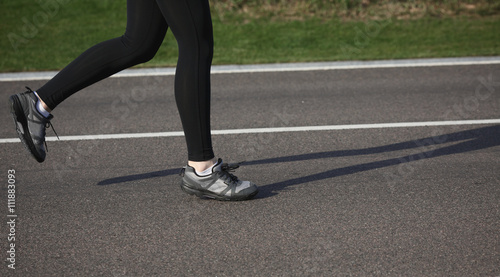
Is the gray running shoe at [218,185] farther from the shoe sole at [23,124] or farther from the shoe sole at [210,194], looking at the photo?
the shoe sole at [23,124]

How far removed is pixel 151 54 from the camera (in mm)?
3799

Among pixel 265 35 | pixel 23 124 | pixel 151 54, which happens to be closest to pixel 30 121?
pixel 23 124

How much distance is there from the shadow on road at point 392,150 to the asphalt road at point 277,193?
0.02m

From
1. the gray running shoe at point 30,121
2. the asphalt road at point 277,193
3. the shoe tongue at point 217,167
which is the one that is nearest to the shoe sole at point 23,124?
the gray running shoe at point 30,121

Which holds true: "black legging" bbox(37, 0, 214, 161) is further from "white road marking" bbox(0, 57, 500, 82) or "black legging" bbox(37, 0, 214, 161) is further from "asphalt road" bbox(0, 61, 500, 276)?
"white road marking" bbox(0, 57, 500, 82)

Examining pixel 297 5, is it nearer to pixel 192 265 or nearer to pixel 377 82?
pixel 377 82

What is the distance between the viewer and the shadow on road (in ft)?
13.9

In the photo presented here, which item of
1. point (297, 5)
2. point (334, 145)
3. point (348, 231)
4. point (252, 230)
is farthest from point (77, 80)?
point (297, 5)

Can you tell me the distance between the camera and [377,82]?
23.1 feet

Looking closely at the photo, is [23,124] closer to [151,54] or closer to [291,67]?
[151,54]

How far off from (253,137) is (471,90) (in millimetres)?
2662

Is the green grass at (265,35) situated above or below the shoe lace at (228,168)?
below

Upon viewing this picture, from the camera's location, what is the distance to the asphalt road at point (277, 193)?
3.11 m

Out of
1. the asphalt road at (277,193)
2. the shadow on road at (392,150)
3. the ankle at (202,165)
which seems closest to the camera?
the asphalt road at (277,193)
